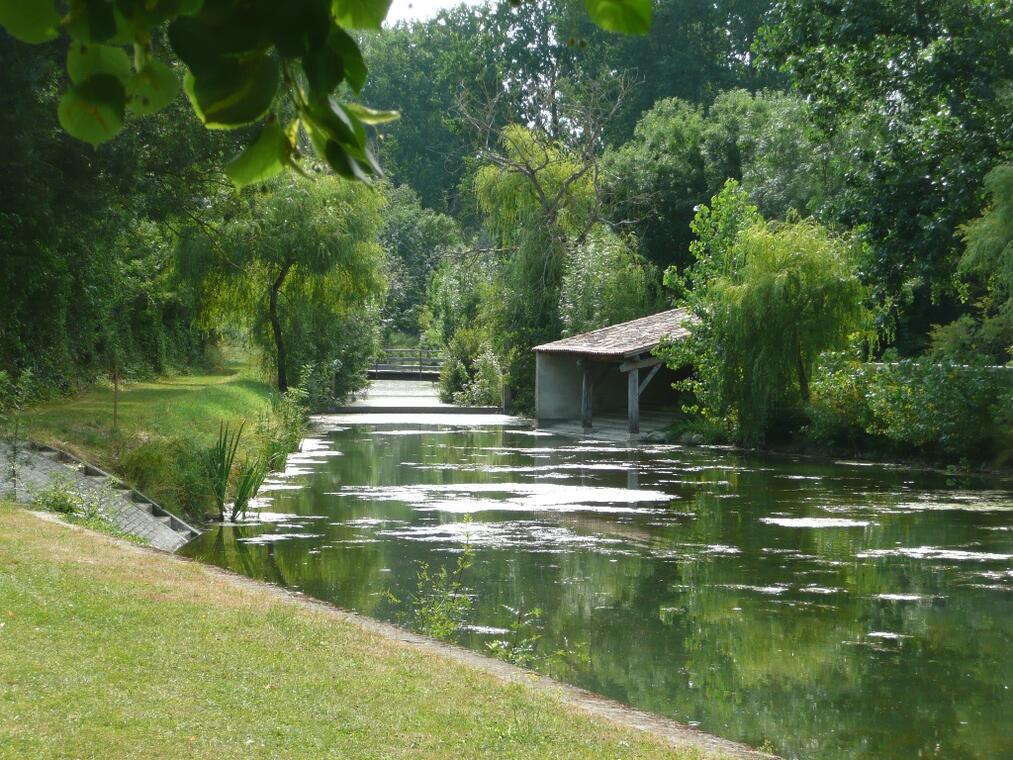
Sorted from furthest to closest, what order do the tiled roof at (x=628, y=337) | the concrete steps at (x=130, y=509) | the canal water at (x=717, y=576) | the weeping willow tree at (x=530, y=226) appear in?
the weeping willow tree at (x=530, y=226) < the tiled roof at (x=628, y=337) < the concrete steps at (x=130, y=509) < the canal water at (x=717, y=576)

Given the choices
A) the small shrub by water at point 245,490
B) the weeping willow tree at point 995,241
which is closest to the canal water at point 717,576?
the small shrub by water at point 245,490

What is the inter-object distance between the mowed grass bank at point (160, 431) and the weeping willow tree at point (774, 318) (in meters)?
9.87

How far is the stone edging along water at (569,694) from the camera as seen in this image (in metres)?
6.82

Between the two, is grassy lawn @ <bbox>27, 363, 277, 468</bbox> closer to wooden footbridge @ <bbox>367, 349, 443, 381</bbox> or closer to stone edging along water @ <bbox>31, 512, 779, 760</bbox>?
stone edging along water @ <bbox>31, 512, 779, 760</bbox>

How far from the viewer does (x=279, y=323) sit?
1369 inches

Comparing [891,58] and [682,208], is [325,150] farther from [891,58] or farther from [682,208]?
[682,208]

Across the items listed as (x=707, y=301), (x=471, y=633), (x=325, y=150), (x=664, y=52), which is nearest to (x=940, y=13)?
(x=707, y=301)

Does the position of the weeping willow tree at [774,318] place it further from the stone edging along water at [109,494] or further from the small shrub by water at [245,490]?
the stone edging along water at [109,494]

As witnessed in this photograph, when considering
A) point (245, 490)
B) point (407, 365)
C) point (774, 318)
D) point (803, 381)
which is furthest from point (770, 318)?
point (407, 365)

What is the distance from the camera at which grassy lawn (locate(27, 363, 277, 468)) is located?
17.9 metres

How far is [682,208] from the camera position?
40.6 metres

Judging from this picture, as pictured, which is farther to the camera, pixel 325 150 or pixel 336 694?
pixel 336 694

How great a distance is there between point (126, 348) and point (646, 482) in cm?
1414

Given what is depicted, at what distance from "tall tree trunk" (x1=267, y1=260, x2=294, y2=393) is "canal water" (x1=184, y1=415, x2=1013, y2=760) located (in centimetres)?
957
